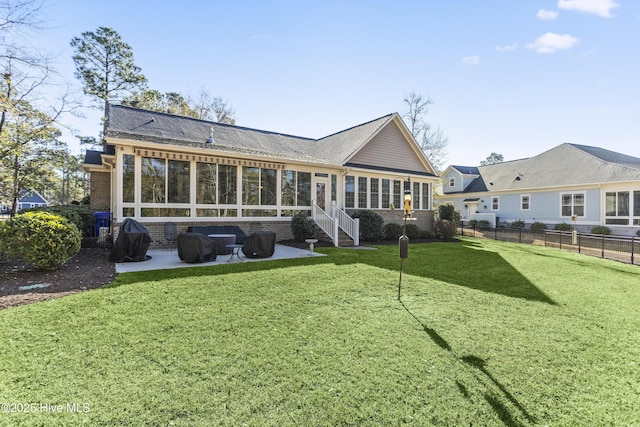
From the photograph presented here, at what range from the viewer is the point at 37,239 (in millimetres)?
6527

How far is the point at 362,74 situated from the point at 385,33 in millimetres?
3661

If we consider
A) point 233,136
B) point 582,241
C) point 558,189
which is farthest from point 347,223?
point 558,189

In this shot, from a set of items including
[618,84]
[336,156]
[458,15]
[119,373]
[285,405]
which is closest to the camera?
[285,405]

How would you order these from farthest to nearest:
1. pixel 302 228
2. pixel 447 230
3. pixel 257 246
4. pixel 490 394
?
1. pixel 447 230
2. pixel 302 228
3. pixel 257 246
4. pixel 490 394

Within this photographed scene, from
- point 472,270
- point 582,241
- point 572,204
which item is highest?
point 572,204

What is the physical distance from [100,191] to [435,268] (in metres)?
15.7

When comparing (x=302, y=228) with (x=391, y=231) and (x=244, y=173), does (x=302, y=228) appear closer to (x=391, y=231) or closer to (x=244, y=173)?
(x=244, y=173)

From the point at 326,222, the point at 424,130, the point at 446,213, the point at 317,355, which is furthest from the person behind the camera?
the point at 424,130

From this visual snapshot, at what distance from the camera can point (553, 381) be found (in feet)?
10.5

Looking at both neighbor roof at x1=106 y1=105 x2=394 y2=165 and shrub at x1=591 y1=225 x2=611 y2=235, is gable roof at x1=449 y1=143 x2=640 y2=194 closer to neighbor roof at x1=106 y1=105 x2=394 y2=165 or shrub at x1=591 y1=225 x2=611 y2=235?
shrub at x1=591 y1=225 x2=611 y2=235

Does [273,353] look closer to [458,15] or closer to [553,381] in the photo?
[553,381]

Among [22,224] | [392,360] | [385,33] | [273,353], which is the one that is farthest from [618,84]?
[22,224]

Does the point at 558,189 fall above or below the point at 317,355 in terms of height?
above

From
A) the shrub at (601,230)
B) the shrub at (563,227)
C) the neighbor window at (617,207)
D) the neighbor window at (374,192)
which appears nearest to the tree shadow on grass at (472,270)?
the neighbor window at (374,192)
